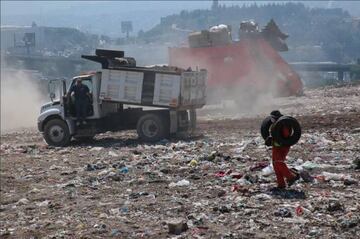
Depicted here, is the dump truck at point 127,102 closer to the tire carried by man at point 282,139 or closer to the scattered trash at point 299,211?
the tire carried by man at point 282,139

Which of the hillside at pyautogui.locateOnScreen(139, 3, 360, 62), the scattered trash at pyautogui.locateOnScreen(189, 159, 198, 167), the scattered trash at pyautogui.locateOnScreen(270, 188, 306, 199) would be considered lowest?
the scattered trash at pyautogui.locateOnScreen(189, 159, 198, 167)

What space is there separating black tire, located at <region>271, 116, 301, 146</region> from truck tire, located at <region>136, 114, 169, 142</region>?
809cm

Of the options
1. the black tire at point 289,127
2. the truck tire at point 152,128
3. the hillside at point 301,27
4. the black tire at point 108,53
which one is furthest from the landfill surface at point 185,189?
the hillside at point 301,27

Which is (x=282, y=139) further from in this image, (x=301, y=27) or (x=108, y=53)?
(x=301, y=27)

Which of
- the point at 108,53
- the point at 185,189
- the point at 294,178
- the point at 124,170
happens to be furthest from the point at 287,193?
the point at 108,53

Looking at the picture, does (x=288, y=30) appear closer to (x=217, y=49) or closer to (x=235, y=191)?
(x=217, y=49)

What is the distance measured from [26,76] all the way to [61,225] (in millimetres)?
30792

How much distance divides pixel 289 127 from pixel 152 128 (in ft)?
27.2

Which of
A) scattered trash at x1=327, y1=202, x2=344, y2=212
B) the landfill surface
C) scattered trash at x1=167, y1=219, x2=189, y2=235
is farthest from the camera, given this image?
scattered trash at x1=327, y1=202, x2=344, y2=212

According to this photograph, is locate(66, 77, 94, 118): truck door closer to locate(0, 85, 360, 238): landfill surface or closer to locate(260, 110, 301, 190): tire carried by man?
locate(0, 85, 360, 238): landfill surface

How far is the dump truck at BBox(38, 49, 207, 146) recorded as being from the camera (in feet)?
55.4

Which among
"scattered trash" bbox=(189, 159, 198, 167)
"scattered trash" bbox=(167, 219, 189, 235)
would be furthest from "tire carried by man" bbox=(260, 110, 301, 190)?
"scattered trash" bbox=(189, 159, 198, 167)

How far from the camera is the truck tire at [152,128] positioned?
673 inches

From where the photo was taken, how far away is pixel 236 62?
25156 millimetres
